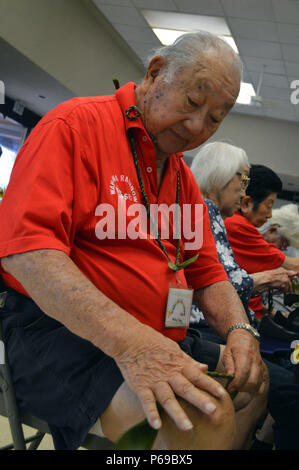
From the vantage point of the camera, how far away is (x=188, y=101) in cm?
105

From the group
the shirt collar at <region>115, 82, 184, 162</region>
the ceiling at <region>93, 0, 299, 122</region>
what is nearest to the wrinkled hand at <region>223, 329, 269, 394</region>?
the shirt collar at <region>115, 82, 184, 162</region>

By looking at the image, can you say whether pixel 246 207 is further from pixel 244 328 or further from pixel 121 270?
pixel 121 270

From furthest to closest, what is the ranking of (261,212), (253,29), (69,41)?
(69,41)
(253,29)
(261,212)

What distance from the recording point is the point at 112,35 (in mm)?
7641

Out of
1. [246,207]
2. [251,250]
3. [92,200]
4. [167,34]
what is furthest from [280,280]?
[167,34]

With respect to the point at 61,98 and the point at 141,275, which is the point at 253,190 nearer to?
the point at 141,275

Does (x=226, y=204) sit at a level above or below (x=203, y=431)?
above

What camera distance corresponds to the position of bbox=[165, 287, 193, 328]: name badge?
3.39ft

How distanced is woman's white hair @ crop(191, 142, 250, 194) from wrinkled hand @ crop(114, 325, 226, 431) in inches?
59.9

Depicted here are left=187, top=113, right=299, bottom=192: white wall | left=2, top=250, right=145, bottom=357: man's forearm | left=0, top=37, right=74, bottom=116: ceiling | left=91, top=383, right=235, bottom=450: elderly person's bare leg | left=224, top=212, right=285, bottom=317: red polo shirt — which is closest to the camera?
left=91, top=383, right=235, bottom=450: elderly person's bare leg

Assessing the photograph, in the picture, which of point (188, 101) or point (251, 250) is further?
point (251, 250)

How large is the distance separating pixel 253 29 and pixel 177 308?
6.06 m

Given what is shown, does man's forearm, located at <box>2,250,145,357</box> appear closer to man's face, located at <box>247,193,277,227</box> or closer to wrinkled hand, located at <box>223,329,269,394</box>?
wrinkled hand, located at <box>223,329,269,394</box>

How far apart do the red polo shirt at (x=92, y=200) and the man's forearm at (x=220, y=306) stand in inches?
7.2
